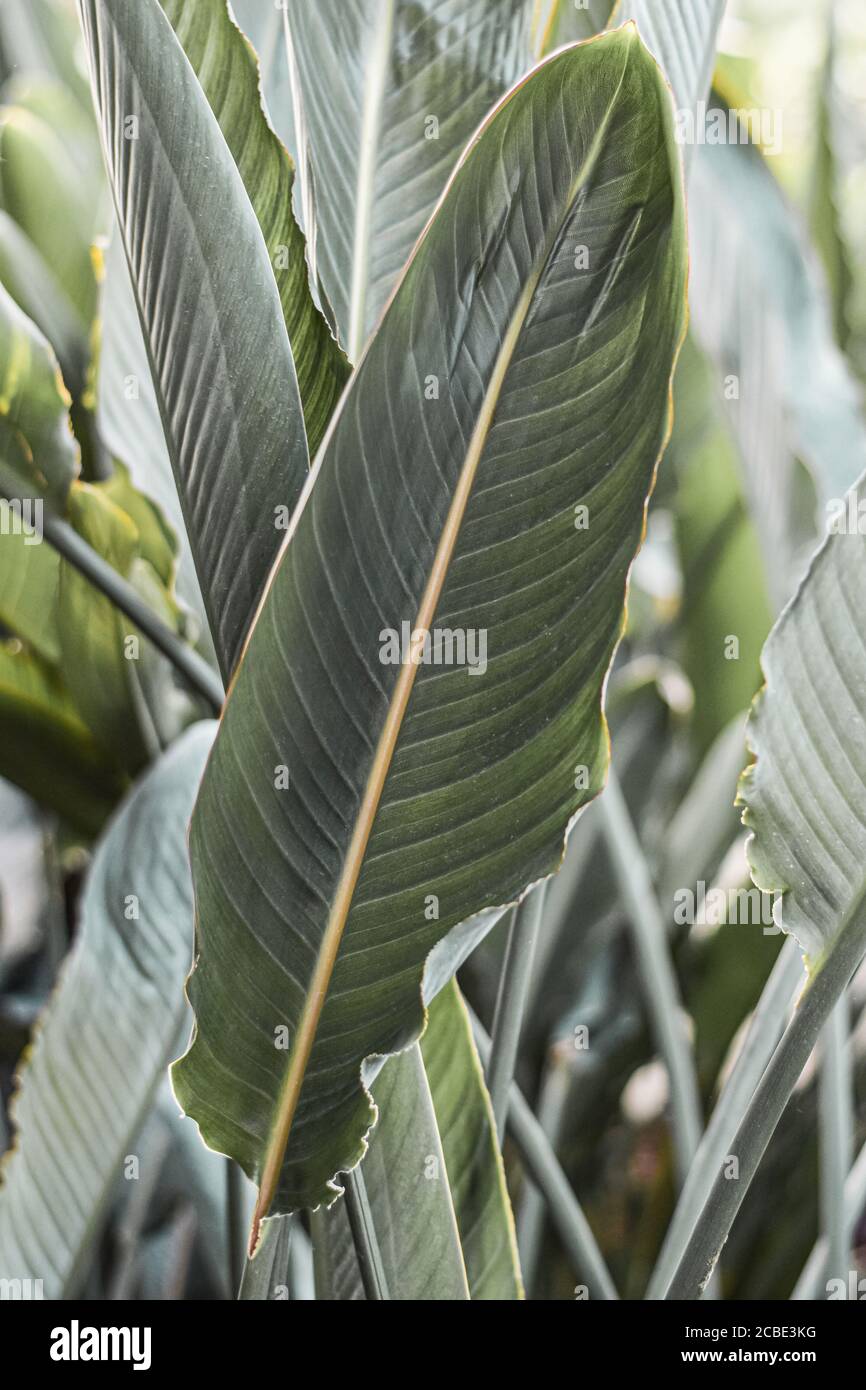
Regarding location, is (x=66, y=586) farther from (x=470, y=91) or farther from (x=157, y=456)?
(x=470, y=91)

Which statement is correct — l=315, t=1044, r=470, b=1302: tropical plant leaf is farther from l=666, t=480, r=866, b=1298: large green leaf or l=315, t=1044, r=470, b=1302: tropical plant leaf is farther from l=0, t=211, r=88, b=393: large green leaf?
l=0, t=211, r=88, b=393: large green leaf

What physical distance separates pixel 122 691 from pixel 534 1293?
622 millimetres

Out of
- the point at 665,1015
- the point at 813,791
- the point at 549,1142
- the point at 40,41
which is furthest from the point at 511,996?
the point at 40,41

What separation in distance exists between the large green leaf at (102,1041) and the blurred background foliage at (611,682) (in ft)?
0.35

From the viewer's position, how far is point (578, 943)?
0.97 meters

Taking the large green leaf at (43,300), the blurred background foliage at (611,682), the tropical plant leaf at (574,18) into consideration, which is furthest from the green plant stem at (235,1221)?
the tropical plant leaf at (574,18)

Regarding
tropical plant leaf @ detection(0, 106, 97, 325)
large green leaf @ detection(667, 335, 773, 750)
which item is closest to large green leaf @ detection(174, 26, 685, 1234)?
tropical plant leaf @ detection(0, 106, 97, 325)

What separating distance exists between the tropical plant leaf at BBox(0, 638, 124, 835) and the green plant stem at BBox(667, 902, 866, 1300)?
0.48 metres

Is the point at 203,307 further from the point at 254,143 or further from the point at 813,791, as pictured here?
the point at 813,791

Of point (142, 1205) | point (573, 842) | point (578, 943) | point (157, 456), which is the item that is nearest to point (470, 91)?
point (157, 456)

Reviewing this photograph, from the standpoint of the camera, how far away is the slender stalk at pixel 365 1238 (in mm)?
414

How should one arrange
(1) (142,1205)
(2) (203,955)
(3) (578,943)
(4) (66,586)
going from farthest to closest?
1. (3) (578,943)
2. (1) (142,1205)
3. (4) (66,586)
4. (2) (203,955)

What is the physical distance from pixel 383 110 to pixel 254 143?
13 centimetres
